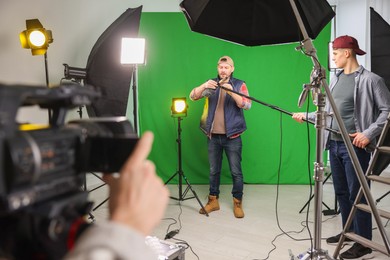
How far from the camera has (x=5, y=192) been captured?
0.44 meters

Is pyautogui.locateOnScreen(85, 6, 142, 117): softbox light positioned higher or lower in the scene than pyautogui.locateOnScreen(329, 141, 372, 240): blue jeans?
higher

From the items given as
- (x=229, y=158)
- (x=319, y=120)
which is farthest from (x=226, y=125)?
(x=319, y=120)

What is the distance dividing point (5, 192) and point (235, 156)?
2977 millimetres

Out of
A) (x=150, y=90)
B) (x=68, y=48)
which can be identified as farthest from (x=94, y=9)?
(x=150, y=90)

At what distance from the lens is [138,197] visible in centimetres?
48

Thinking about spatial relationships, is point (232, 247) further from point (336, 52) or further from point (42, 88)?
point (42, 88)

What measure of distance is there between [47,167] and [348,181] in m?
2.41

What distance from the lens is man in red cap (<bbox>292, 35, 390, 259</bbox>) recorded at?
7.80 feet

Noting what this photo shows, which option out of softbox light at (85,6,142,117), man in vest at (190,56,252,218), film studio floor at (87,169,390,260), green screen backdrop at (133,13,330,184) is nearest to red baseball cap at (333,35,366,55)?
man in vest at (190,56,252,218)

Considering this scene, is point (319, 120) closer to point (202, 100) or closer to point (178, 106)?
point (178, 106)

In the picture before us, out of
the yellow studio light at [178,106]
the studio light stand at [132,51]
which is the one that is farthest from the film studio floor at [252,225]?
the studio light stand at [132,51]

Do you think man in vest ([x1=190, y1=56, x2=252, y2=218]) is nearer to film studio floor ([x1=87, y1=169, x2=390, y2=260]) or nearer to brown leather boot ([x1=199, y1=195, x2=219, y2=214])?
brown leather boot ([x1=199, y1=195, x2=219, y2=214])

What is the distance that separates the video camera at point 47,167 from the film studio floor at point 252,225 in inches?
67.4

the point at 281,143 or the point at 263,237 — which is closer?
the point at 263,237
